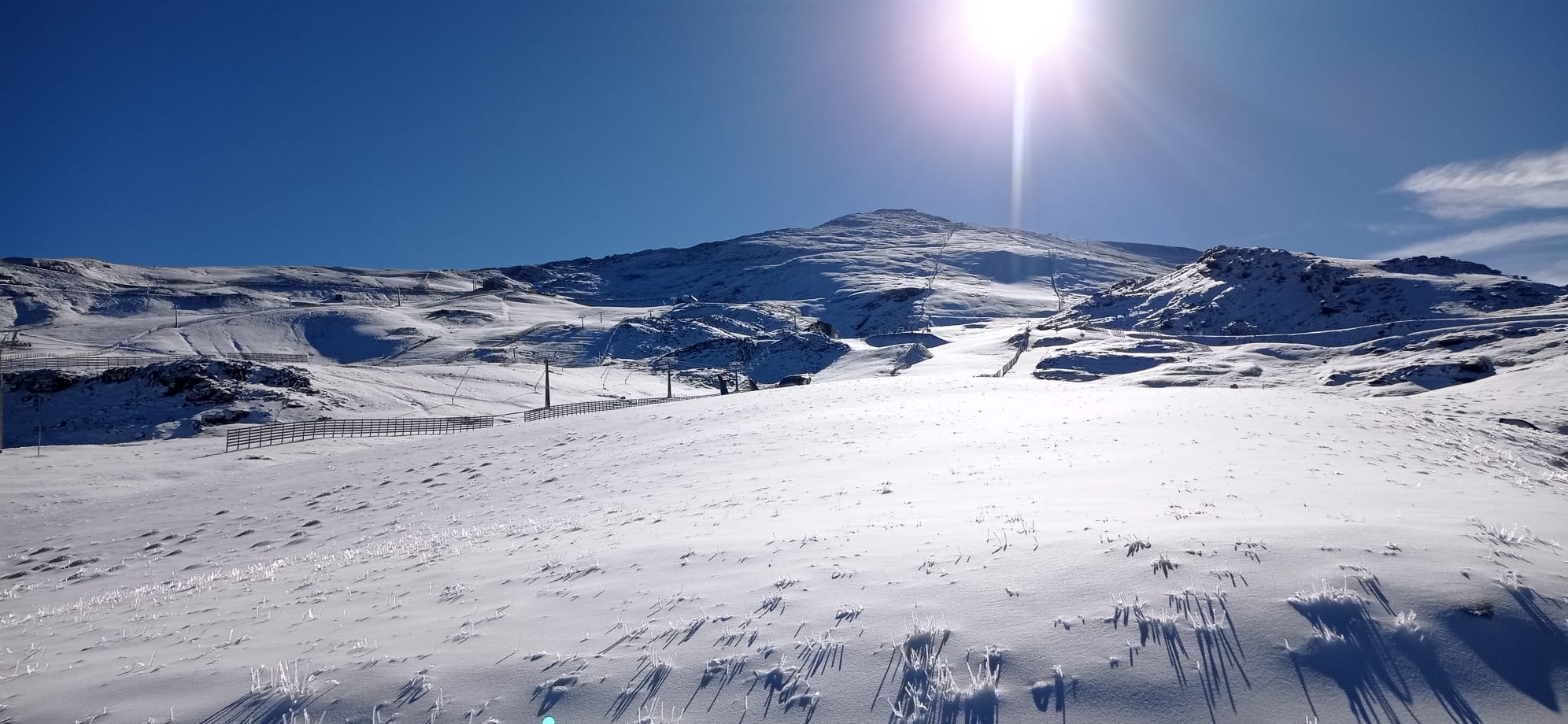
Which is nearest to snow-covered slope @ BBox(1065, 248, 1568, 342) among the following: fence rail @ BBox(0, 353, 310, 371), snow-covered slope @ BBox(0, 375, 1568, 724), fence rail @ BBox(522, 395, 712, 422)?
fence rail @ BBox(522, 395, 712, 422)

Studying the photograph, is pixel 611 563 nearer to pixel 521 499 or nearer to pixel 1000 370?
pixel 521 499

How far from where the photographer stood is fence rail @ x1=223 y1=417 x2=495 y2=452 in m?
40.2

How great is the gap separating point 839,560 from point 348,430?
1841 inches

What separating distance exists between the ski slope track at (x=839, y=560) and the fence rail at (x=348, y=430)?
10.00ft

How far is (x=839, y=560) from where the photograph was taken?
28.0 ft

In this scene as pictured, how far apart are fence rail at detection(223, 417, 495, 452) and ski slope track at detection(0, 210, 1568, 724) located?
10.00 ft

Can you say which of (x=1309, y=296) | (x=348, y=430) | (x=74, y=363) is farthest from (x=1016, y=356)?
(x=74, y=363)

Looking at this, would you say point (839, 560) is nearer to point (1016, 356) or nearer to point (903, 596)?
point (903, 596)

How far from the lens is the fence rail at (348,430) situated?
132 ft

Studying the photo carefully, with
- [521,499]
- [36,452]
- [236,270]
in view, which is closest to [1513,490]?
[521,499]

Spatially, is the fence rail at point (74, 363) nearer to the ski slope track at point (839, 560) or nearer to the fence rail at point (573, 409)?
the ski slope track at point (839, 560)

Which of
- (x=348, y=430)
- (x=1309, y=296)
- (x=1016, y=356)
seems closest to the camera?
(x=348, y=430)

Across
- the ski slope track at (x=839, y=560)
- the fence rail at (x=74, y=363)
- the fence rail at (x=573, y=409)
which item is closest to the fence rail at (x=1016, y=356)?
the ski slope track at (x=839, y=560)

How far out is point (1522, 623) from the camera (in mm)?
4965
